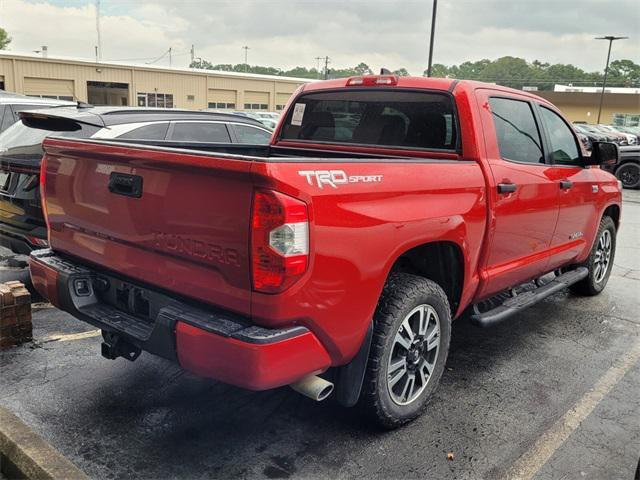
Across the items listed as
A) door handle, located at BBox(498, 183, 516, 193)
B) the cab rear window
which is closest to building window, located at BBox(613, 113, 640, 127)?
the cab rear window

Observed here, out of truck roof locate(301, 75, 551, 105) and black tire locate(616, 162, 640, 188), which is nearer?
truck roof locate(301, 75, 551, 105)

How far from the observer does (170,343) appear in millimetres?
2646

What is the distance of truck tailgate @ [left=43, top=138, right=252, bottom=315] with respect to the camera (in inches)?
98.2

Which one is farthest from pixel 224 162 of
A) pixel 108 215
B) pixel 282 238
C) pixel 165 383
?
pixel 165 383

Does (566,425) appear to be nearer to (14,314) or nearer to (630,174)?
(14,314)

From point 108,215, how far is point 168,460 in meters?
1.28

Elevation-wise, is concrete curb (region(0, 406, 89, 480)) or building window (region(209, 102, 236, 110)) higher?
building window (region(209, 102, 236, 110))

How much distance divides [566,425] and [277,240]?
2157mm

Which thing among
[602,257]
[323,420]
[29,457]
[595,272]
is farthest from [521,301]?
[29,457]

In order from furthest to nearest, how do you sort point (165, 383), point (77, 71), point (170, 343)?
1. point (77, 71)
2. point (165, 383)
3. point (170, 343)

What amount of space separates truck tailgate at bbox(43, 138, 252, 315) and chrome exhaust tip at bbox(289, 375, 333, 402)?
0.47 metres

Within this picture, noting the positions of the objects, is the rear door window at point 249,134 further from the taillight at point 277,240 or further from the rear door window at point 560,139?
the taillight at point 277,240

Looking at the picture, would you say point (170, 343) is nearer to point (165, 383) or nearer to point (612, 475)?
point (165, 383)

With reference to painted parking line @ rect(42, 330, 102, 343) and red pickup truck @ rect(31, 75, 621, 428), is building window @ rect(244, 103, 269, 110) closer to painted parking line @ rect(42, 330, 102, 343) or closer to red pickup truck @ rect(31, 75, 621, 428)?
red pickup truck @ rect(31, 75, 621, 428)
